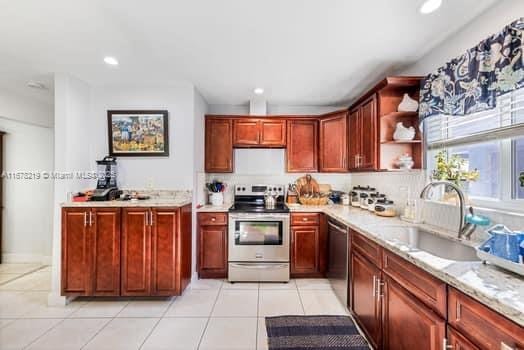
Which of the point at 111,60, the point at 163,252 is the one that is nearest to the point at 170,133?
the point at 111,60

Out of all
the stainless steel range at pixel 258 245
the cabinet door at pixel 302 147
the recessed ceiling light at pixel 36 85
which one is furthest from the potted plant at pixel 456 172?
the recessed ceiling light at pixel 36 85

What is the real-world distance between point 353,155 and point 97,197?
306 cm

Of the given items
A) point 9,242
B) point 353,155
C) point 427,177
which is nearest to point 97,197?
point 9,242

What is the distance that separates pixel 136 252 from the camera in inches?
107

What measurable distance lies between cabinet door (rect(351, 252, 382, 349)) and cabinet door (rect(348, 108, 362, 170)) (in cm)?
134

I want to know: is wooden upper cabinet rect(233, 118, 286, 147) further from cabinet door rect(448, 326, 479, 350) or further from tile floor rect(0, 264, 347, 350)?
cabinet door rect(448, 326, 479, 350)

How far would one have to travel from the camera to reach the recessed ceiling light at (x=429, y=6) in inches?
65.8

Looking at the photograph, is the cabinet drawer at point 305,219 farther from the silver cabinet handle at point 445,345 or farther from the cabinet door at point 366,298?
the silver cabinet handle at point 445,345

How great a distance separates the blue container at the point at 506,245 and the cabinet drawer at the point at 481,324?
0.31m

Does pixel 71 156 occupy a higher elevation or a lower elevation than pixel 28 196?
higher

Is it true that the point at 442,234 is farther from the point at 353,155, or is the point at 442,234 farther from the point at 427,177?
the point at 353,155

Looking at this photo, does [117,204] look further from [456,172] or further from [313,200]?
[456,172]

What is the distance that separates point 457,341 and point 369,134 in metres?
2.13

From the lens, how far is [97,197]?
9.35ft
